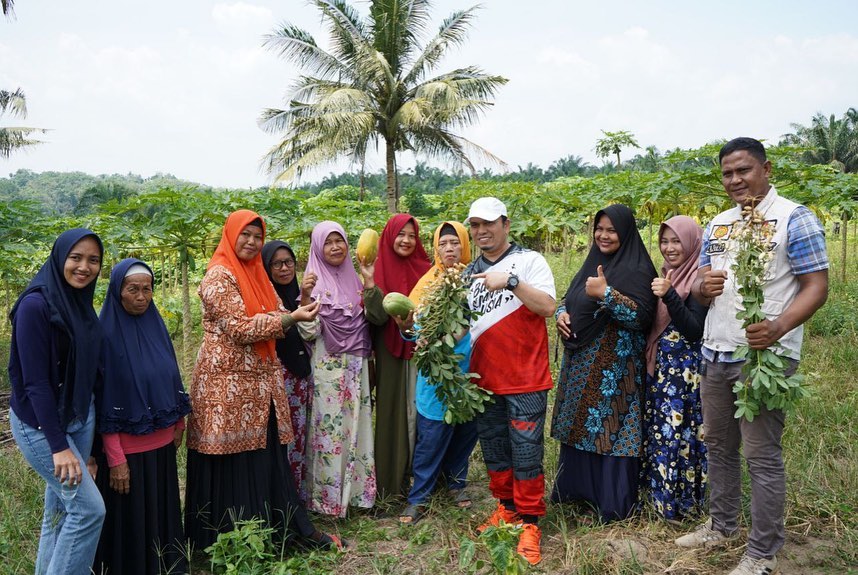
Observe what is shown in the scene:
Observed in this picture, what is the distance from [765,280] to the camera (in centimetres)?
227

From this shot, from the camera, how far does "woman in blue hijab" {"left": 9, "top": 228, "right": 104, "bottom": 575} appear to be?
2197 mm

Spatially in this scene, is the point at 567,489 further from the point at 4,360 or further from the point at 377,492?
the point at 4,360

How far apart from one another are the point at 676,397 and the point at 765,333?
28.6 inches

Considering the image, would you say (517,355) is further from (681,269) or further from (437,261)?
(681,269)

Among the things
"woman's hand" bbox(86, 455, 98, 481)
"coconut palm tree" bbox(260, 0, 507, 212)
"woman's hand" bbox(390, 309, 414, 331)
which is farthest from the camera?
"coconut palm tree" bbox(260, 0, 507, 212)

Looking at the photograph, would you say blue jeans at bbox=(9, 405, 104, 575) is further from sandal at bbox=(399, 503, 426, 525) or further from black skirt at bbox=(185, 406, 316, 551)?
sandal at bbox=(399, 503, 426, 525)

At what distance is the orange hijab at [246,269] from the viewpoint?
282 cm

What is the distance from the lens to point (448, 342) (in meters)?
2.72

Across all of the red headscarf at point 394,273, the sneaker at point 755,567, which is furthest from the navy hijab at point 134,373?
the sneaker at point 755,567

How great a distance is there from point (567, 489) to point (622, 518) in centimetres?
32

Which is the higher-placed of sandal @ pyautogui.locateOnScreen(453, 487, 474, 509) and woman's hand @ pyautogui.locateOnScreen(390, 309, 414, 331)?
woman's hand @ pyautogui.locateOnScreen(390, 309, 414, 331)

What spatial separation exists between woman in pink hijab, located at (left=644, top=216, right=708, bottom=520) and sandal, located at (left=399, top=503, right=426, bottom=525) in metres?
1.26

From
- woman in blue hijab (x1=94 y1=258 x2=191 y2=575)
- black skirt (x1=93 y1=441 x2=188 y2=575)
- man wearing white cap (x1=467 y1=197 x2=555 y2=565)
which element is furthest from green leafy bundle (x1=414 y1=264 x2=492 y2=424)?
black skirt (x1=93 y1=441 x2=188 y2=575)

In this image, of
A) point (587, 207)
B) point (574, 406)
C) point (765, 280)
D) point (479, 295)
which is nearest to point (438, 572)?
point (574, 406)
